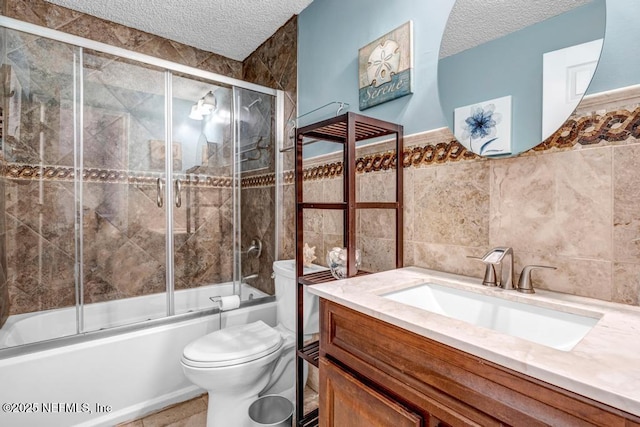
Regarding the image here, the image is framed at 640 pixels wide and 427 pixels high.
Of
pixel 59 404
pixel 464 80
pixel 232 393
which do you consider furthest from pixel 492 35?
pixel 59 404

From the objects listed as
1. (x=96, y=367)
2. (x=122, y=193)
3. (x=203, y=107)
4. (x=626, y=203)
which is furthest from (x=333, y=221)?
(x=122, y=193)

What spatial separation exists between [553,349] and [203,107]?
2308 millimetres

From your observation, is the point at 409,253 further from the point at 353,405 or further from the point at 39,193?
the point at 39,193

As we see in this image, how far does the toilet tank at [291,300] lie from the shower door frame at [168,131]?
39cm

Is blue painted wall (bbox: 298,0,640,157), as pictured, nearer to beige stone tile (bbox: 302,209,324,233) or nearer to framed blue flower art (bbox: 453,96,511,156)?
framed blue flower art (bbox: 453,96,511,156)

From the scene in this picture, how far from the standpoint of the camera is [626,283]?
758 mm

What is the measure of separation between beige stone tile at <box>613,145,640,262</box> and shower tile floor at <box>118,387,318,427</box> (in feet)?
5.07

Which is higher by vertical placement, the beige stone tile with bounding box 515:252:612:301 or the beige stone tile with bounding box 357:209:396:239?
the beige stone tile with bounding box 357:209:396:239

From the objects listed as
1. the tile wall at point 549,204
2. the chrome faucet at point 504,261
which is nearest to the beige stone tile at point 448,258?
the tile wall at point 549,204

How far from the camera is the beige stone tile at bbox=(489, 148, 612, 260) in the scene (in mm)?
799

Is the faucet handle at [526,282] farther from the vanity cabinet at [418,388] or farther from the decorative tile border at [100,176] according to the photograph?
the decorative tile border at [100,176]

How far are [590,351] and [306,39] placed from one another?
2090mm

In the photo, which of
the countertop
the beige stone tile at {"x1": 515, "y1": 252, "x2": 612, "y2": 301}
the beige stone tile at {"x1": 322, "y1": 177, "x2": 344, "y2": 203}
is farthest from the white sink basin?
the beige stone tile at {"x1": 322, "y1": 177, "x2": 344, "y2": 203}

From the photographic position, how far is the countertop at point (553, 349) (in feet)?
1.37
